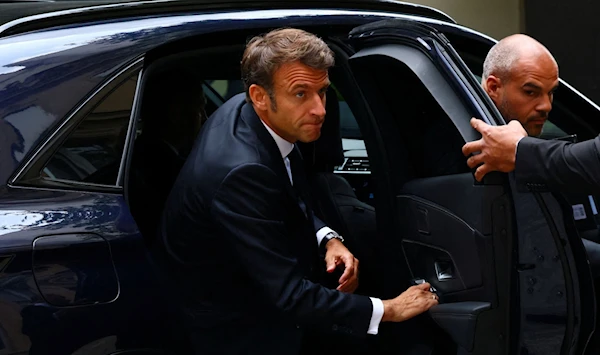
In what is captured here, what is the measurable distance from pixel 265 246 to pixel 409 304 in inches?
18.8

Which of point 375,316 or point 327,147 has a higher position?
point 327,147

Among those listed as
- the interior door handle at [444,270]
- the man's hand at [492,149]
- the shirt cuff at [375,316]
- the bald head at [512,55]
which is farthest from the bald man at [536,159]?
the bald head at [512,55]

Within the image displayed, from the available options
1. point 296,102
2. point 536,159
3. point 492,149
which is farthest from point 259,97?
point 536,159

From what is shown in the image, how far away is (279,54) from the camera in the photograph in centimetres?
271

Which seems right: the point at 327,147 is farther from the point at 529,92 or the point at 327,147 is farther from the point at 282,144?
the point at 282,144

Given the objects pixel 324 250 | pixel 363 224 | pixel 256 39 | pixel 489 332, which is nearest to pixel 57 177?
pixel 256 39

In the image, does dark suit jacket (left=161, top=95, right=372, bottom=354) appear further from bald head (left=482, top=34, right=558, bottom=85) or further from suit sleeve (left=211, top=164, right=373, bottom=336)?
bald head (left=482, top=34, right=558, bottom=85)

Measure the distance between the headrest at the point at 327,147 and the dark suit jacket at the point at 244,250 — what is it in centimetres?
82

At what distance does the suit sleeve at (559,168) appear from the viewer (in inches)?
102

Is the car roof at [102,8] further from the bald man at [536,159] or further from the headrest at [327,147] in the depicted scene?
the bald man at [536,159]

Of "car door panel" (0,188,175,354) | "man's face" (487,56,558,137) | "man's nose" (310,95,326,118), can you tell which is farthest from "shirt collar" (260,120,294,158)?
"man's face" (487,56,558,137)

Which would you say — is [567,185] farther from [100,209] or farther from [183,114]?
[183,114]

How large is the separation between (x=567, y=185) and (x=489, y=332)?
1.51ft

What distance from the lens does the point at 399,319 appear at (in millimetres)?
2768
